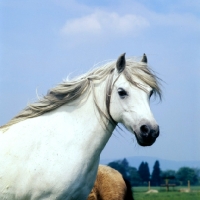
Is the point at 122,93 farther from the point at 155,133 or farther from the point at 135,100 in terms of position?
the point at 155,133

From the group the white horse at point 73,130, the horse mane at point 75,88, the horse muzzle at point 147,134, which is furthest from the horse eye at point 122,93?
the horse muzzle at point 147,134

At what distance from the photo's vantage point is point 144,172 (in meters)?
29.0

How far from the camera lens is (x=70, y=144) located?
17.8ft

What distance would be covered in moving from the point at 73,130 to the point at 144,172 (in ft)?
78.9

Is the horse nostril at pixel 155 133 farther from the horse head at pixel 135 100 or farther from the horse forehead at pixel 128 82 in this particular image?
the horse forehead at pixel 128 82

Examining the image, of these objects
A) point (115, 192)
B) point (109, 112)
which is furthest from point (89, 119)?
point (115, 192)

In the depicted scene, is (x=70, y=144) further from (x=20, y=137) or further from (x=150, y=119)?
(x=150, y=119)

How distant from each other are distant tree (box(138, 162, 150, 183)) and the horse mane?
73.7 feet

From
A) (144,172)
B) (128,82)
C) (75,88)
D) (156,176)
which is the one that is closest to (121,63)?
(128,82)

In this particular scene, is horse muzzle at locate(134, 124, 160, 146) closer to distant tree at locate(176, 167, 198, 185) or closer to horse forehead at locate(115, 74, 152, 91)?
horse forehead at locate(115, 74, 152, 91)

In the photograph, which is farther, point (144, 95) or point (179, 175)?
point (179, 175)

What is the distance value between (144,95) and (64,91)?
3.38ft

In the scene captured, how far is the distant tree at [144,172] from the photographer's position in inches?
1125

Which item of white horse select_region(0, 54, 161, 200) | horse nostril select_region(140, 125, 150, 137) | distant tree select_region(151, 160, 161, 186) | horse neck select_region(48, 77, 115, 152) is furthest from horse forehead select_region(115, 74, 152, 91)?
distant tree select_region(151, 160, 161, 186)
